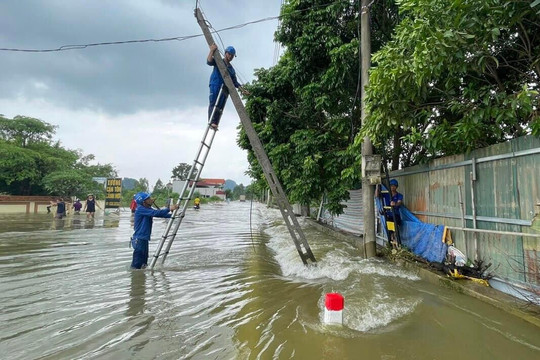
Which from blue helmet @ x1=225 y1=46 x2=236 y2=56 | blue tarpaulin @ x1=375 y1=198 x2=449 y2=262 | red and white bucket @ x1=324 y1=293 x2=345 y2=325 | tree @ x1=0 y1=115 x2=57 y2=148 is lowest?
red and white bucket @ x1=324 y1=293 x2=345 y2=325

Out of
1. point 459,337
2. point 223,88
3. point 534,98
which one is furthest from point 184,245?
point 534,98

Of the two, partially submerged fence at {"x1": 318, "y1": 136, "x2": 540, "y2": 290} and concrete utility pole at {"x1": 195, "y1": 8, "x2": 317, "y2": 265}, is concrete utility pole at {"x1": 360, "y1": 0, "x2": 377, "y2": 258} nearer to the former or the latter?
partially submerged fence at {"x1": 318, "y1": 136, "x2": 540, "y2": 290}

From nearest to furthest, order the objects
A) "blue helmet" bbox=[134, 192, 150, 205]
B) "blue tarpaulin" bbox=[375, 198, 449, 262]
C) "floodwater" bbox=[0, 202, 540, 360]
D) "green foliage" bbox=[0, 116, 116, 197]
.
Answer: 1. "floodwater" bbox=[0, 202, 540, 360]
2. "blue tarpaulin" bbox=[375, 198, 449, 262]
3. "blue helmet" bbox=[134, 192, 150, 205]
4. "green foliage" bbox=[0, 116, 116, 197]

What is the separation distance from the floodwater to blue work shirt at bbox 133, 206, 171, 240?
0.78 meters

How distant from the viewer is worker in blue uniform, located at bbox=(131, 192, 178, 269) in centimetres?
625

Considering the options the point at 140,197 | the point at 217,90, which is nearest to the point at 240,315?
the point at 140,197

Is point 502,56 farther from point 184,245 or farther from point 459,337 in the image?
point 184,245

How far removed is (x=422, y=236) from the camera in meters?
6.51

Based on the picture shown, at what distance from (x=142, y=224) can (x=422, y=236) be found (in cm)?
577

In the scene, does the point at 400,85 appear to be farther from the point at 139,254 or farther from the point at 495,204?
the point at 139,254

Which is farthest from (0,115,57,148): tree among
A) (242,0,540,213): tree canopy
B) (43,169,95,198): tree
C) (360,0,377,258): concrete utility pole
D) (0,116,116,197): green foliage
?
(360,0,377,258): concrete utility pole

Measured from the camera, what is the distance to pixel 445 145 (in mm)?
5559

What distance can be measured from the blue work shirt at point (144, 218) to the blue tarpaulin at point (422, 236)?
16.2 feet

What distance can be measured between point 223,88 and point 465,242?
5.49m
